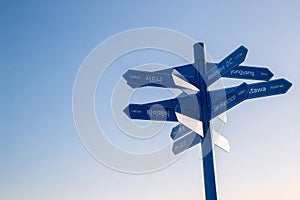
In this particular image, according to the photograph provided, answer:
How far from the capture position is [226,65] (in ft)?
19.3

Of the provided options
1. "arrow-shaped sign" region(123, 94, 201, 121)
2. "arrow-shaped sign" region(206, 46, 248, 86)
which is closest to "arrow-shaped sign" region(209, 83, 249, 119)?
"arrow-shaped sign" region(123, 94, 201, 121)

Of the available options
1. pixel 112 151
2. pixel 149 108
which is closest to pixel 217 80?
pixel 149 108

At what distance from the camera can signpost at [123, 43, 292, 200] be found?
18.4 ft

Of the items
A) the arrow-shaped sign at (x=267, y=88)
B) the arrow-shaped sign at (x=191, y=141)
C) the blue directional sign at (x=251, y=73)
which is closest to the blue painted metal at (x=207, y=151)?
the arrow-shaped sign at (x=191, y=141)

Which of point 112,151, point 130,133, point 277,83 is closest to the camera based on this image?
point 112,151

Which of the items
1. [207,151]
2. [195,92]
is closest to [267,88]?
[195,92]

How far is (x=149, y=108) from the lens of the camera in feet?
18.6

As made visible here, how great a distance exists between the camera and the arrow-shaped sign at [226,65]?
5.62m

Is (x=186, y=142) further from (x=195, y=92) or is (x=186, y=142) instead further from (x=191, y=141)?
(x=195, y=92)

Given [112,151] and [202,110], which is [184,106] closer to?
[202,110]

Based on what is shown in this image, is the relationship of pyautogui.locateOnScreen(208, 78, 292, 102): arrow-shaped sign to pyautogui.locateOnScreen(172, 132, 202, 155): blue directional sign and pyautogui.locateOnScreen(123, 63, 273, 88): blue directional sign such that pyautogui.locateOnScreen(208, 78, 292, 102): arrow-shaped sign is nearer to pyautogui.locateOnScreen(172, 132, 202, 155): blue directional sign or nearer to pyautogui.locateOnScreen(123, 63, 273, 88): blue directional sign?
pyautogui.locateOnScreen(123, 63, 273, 88): blue directional sign

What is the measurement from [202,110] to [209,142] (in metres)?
0.55

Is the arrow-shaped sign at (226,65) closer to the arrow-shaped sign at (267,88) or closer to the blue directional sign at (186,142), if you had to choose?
the arrow-shaped sign at (267,88)

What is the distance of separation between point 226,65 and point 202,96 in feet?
2.10
